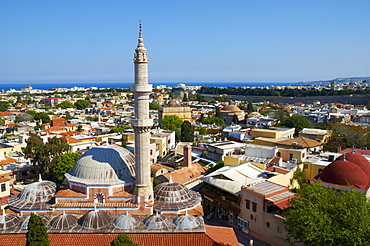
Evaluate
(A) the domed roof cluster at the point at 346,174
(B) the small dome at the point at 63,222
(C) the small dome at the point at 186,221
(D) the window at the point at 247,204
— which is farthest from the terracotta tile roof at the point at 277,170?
(B) the small dome at the point at 63,222

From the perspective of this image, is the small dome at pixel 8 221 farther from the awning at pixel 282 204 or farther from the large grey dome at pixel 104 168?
the awning at pixel 282 204

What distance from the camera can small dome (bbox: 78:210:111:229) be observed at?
14281 millimetres

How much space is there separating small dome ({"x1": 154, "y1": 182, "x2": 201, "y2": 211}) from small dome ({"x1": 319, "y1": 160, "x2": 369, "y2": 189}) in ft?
26.0

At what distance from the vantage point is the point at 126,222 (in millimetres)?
14445

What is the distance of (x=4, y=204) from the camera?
18016 millimetres

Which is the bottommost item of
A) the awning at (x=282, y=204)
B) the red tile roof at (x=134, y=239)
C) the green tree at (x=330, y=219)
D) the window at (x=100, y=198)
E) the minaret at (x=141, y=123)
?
the red tile roof at (x=134, y=239)

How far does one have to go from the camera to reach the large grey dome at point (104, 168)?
16253 mm

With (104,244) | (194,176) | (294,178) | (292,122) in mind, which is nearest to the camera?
(104,244)

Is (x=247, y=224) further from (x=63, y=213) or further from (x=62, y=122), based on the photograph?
(x=62, y=122)

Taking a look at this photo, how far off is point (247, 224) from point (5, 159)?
21712mm

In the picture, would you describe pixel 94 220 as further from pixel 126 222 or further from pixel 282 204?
pixel 282 204

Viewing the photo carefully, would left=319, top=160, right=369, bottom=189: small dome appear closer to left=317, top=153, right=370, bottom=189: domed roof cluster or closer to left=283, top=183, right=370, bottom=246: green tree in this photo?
left=317, top=153, right=370, bottom=189: domed roof cluster

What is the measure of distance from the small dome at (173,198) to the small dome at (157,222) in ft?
3.99

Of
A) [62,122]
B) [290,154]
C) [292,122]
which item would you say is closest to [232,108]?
[292,122]
